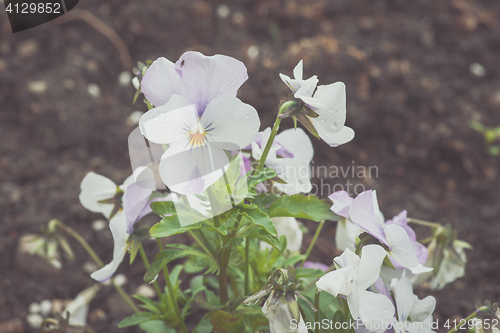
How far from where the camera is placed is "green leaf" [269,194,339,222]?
77 cm

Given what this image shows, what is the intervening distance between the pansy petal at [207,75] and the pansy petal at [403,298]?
44cm

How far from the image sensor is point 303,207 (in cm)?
79

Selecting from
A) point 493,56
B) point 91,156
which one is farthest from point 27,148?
point 493,56

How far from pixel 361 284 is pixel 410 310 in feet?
0.62

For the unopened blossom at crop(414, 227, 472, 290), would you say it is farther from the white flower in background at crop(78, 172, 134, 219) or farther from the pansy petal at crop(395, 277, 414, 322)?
the white flower in background at crop(78, 172, 134, 219)

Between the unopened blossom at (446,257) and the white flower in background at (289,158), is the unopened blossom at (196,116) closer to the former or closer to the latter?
the white flower in background at (289,158)

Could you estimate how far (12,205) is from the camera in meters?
1.69

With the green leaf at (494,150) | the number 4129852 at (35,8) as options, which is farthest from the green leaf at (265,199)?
the green leaf at (494,150)

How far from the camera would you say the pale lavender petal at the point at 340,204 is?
750 mm

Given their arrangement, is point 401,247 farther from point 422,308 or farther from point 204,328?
point 204,328

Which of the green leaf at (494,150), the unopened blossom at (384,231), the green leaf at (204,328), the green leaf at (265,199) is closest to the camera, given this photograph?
the unopened blossom at (384,231)

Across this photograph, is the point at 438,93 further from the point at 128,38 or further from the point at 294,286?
the point at 294,286

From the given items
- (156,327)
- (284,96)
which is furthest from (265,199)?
(284,96)

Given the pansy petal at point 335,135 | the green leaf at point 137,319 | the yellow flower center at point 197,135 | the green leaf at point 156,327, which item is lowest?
the green leaf at point 156,327
